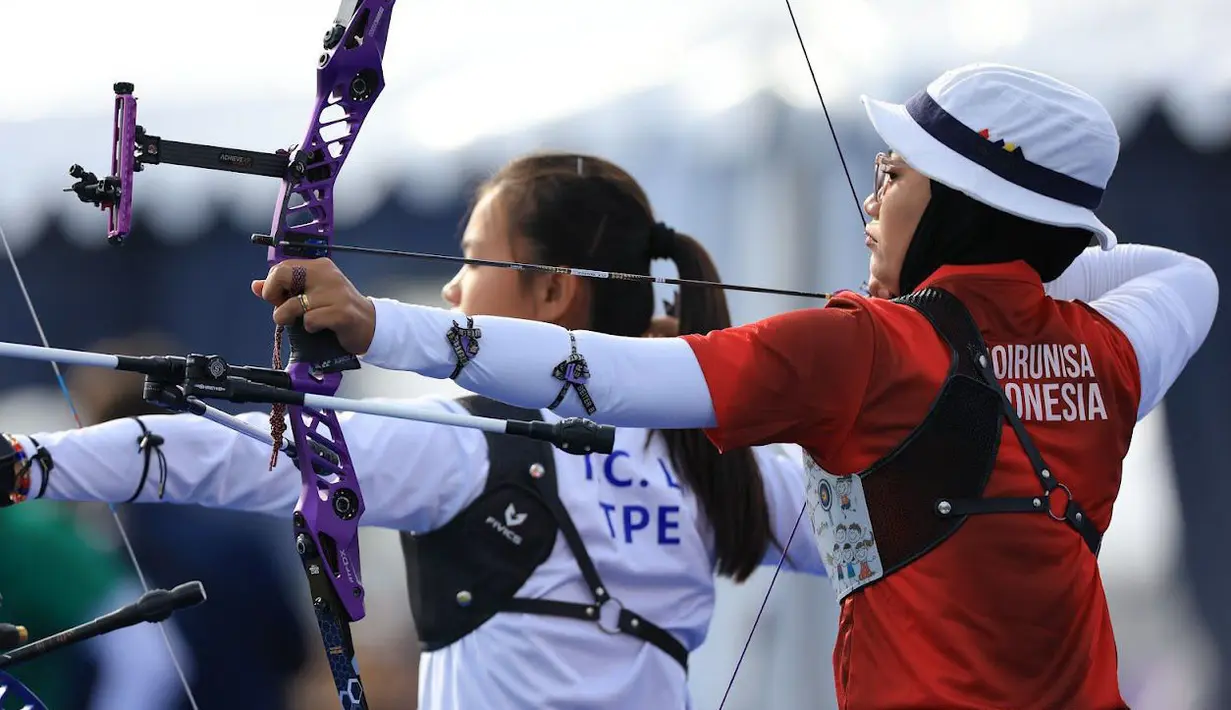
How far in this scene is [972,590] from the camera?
1403 mm

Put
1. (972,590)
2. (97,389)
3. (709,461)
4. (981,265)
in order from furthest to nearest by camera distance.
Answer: (97,389) → (709,461) → (981,265) → (972,590)

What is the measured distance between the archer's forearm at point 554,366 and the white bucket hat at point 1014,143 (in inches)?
13.2

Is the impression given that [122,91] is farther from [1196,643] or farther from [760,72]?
[1196,643]

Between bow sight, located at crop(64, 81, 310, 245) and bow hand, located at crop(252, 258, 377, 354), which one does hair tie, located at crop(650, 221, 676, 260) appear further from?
bow hand, located at crop(252, 258, 377, 354)

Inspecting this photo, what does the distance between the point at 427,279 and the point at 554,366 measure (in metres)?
2.06

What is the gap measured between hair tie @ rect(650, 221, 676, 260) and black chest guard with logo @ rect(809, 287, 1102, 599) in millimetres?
1023

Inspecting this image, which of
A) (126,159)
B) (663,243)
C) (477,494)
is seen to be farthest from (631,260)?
(126,159)

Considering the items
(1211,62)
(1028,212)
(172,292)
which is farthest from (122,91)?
(1211,62)

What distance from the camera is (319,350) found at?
4.31ft

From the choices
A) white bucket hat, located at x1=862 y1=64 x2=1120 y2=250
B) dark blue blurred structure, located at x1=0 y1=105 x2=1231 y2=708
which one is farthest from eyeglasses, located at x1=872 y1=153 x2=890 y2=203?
dark blue blurred structure, located at x1=0 y1=105 x2=1231 y2=708

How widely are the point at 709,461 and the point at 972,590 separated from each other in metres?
0.95

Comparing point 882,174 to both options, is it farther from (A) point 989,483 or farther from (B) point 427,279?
(B) point 427,279

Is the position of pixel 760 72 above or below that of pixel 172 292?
above

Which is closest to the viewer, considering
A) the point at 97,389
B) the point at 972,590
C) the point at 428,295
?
the point at 972,590
